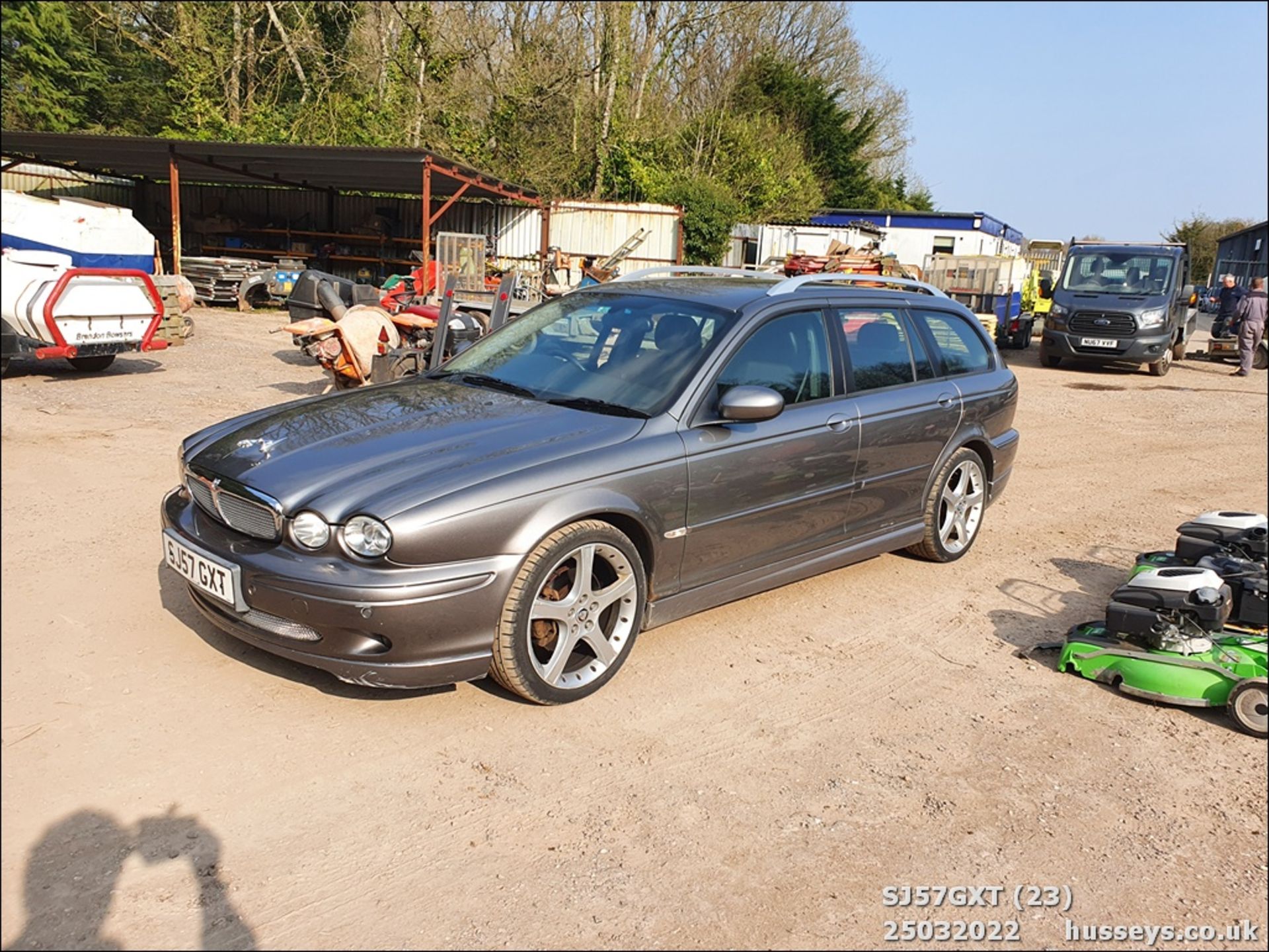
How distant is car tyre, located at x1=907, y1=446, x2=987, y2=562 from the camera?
18.3 feet

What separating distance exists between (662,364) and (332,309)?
252 inches

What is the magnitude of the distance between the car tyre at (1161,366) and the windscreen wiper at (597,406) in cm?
1641

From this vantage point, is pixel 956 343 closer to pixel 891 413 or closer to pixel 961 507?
pixel 961 507

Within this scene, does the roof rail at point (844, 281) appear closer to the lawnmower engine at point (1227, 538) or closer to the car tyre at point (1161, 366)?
the lawnmower engine at point (1227, 538)

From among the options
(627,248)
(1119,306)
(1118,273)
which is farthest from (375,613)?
(627,248)

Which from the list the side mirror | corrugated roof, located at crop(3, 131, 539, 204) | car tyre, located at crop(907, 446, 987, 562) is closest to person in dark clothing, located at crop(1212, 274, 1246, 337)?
corrugated roof, located at crop(3, 131, 539, 204)

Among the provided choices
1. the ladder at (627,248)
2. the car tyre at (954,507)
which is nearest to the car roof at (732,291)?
the car tyre at (954,507)

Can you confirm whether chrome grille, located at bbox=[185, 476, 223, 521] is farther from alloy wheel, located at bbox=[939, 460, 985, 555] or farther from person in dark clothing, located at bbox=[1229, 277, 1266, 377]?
person in dark clothing, located at bbox=[1229, 277, 1266, 377]

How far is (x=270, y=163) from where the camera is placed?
2164cm

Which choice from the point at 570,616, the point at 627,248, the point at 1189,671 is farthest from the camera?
the point at 627,248

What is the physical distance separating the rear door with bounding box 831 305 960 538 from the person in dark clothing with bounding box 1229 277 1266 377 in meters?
15.7

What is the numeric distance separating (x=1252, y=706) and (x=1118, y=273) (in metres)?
16.6

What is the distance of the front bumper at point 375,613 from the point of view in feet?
10.8

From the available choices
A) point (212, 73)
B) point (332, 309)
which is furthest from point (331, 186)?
point (332, 309)
